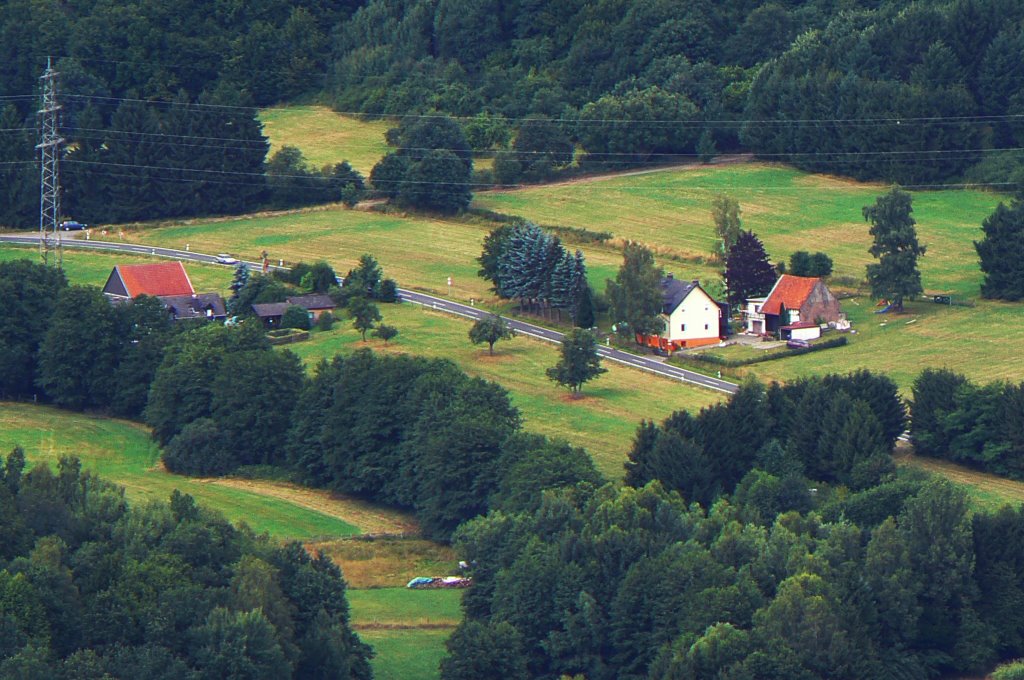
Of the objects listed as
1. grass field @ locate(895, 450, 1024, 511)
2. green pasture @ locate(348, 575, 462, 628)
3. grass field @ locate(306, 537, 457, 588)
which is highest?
grass field @ locate(895, 450, 1024, 511)

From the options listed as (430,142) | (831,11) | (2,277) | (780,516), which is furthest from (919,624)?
(831,11)

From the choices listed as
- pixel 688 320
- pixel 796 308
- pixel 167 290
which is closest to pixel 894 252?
pixel 796 308

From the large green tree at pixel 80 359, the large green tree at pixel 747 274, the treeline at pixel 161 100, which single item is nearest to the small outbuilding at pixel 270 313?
the large green tree at pixel 80 359

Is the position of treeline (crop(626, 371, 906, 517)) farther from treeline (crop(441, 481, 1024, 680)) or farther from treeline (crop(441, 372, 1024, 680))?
treeline (crop(441, 481, 1024, 680))

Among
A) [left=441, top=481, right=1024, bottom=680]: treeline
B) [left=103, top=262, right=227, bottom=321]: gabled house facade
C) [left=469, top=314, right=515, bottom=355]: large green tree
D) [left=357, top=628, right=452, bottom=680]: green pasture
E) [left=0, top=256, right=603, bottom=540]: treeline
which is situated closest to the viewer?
[left=441, top=481, right=1024, bottom=680]: treeline

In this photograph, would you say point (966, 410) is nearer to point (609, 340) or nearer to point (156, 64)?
point (609, 340)

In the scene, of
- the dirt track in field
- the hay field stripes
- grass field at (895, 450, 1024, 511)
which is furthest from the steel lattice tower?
grass field at (895, 450, 1024, 511)

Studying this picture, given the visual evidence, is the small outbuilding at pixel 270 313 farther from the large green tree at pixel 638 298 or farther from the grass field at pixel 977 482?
the grass field at pixel 977 482
